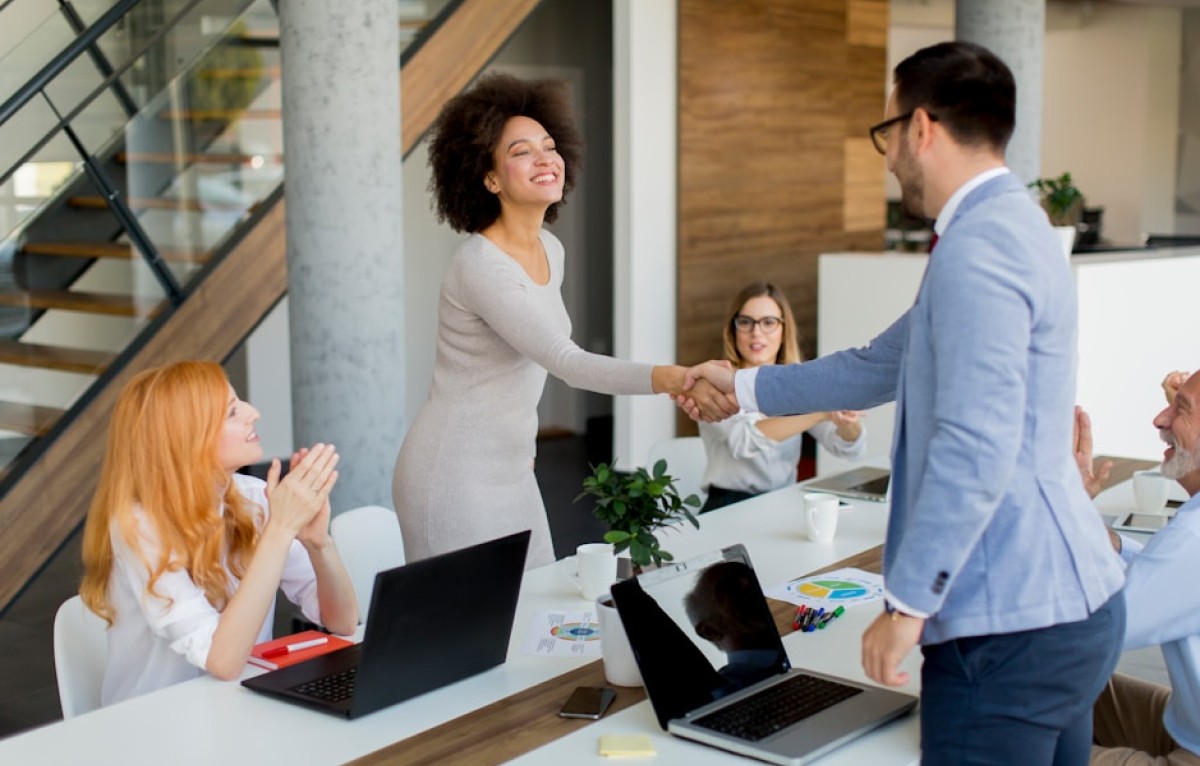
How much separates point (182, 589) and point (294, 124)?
2251 millimetres

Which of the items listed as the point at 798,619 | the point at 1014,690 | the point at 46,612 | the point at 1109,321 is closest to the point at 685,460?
the point at 798,619

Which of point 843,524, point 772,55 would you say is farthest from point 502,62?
point 843,524

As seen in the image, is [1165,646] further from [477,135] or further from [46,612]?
[46,612]

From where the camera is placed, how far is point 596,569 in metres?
2.75

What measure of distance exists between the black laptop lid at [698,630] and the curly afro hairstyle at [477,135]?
1.29m

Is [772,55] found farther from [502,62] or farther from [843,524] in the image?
[843,524]

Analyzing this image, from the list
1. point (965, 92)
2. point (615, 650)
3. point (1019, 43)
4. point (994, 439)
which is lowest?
point (615, 650)

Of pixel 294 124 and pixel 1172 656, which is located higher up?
pixel 294 124

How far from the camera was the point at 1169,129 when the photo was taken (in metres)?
13.9

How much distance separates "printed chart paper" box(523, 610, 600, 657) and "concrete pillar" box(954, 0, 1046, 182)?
4.93 metres

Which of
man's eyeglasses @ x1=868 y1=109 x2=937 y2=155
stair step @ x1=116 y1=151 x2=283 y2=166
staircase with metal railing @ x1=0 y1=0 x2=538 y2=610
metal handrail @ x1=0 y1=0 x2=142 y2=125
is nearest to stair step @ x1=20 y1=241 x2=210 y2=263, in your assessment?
staircase with metal railing @ x1=0 y1=0 x2=538 y2=610

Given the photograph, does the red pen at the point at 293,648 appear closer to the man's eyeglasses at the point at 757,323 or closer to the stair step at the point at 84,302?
the man's eyeglasses at the point at 757,323

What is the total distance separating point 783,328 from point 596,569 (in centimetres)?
181

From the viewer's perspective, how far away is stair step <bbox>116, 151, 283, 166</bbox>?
4895mm
